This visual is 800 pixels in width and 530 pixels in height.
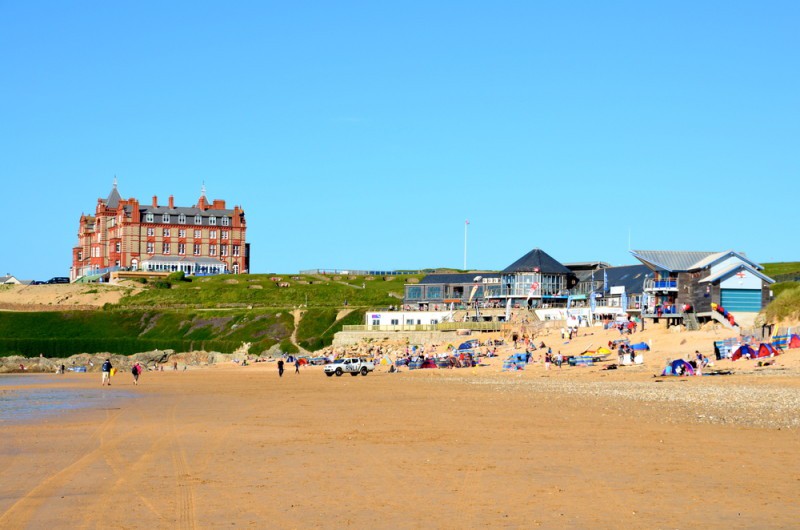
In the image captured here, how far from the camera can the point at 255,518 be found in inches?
568

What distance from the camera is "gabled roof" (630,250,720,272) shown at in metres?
70.1

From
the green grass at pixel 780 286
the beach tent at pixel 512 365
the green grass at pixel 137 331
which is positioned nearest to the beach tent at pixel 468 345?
the beach tent at pixel 512 365

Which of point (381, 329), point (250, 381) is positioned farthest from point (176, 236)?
point (250, 381)

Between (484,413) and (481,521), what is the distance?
15.8 m

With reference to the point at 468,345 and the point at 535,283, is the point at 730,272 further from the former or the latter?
the point at 535,283

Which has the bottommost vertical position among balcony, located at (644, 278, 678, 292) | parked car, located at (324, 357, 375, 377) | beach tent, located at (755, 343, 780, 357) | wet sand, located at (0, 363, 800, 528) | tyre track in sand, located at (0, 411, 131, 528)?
tyre track in sand, located at (0, 411, 131, 528)

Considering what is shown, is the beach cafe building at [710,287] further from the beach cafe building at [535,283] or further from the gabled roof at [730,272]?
the beach cafe building at [535,283]

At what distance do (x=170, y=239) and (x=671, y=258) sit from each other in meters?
91.7

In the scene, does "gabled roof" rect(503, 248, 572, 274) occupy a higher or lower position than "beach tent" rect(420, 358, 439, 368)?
higher

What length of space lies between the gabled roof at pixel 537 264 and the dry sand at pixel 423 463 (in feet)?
198

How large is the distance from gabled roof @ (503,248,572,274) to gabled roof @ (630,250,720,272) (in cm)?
2328

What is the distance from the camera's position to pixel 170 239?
5728 inches

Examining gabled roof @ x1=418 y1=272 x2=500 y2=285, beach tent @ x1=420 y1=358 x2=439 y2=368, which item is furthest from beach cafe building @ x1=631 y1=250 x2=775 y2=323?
gabled roof @ x1=418 y1=272 x2=500 y2=285

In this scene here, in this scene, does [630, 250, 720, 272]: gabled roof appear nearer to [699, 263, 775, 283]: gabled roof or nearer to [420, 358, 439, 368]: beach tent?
[699, 263, 775, 283]: gabled roof
